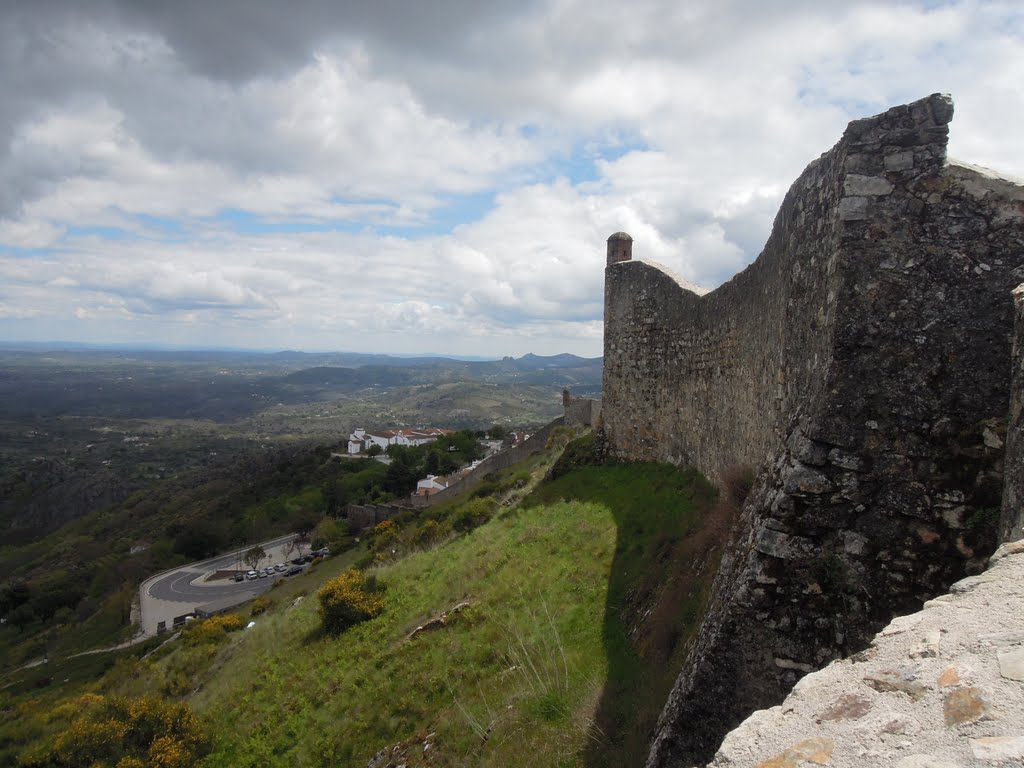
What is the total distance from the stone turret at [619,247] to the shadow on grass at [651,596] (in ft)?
18.7

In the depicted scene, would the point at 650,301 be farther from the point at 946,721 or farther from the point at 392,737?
the point at 946,721

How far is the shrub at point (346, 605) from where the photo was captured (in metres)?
13.2

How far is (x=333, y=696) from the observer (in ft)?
35.0

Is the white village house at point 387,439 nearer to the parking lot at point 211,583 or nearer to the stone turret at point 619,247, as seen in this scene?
the parking lot at point 211,583

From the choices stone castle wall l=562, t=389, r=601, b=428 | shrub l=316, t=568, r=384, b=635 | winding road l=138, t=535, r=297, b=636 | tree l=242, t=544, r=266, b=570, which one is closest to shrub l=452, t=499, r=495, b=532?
shrub l=316, t=568, r=384, b=635

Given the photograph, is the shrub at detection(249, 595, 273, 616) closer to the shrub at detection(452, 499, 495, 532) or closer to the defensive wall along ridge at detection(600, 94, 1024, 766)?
the shrub at detection(452, 499, 495, 532)

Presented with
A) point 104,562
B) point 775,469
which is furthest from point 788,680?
point 104,562

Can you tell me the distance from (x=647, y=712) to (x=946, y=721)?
159 inches

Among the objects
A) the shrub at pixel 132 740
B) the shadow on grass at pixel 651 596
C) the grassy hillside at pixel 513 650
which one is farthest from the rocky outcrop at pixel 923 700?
the shrub at pixel 132 740

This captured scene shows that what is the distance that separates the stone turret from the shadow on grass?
571cm

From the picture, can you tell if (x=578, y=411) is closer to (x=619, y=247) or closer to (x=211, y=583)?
(x=619, y=247)

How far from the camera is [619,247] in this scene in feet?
49.7

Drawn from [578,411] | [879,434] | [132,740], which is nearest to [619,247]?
[879,434]

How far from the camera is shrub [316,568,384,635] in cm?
1317
